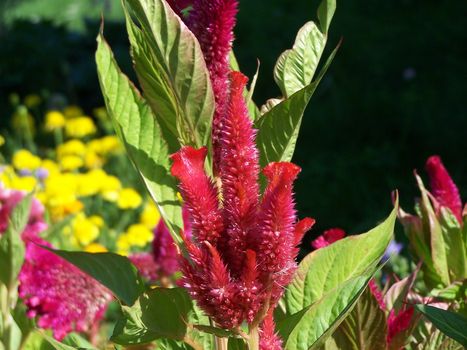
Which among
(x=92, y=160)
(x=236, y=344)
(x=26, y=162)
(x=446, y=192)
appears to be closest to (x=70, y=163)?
(x=26, y=162)

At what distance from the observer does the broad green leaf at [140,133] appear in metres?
1.10

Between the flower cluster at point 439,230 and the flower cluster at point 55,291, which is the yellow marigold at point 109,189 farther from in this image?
the flower cluster at point 439,230

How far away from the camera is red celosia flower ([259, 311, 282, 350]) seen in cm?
99

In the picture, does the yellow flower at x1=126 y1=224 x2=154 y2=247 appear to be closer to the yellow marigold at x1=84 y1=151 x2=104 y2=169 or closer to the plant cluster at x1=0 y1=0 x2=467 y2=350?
the yellow marigold at x1=84 y1=151 x2=104 y2=169


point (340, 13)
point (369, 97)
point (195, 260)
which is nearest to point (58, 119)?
point (369, 97)

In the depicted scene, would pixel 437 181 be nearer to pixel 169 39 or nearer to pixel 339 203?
pixel 169 39

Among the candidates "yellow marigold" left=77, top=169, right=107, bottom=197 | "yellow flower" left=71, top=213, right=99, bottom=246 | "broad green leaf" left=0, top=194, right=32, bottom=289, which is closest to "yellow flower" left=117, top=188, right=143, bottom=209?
"yellow marigold" left=77, top=169, right=107, bottom=197

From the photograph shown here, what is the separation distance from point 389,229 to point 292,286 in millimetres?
159

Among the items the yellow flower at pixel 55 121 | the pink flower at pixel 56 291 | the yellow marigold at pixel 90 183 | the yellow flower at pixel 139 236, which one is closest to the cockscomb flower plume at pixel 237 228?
the pink flower at pixel 56 291

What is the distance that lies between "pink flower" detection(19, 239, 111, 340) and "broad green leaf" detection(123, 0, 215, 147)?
1.98 ft

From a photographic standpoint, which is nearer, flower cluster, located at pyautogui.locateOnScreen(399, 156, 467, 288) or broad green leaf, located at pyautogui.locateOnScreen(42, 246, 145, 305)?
broad green leaf, located at pyautogui.locateOnScreen(42, 246, 145, 305)

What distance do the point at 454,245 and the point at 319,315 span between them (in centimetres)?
36

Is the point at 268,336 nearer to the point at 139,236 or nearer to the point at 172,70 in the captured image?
the point at 172,70

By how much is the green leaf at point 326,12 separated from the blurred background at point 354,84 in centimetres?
243
